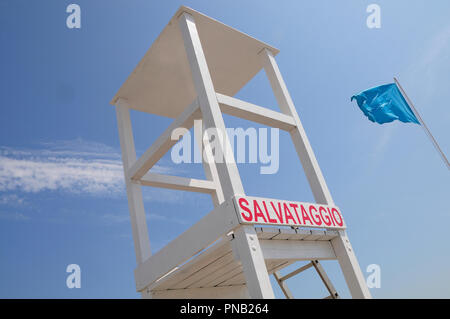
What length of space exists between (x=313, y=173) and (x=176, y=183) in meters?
4.30

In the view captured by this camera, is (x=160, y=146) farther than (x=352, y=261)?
Yes

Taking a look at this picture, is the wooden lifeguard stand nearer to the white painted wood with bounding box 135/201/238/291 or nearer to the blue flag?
the white painted wood with bounding box 135/201/238/291

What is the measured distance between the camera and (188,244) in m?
8.52

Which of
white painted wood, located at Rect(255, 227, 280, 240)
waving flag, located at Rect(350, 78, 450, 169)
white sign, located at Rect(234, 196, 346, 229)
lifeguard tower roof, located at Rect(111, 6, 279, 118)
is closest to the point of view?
white sign, located at Rect(234, 196, 346, 229)

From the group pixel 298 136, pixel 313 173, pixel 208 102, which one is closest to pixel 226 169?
pixel 208 102

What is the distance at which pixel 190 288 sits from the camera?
33.8 feet

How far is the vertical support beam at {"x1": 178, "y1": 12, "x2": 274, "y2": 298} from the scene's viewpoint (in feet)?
22.5

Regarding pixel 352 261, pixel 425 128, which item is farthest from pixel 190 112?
pixel 425 128

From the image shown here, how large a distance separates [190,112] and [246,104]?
1.57 m

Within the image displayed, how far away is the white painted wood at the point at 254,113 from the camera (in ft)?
30.9

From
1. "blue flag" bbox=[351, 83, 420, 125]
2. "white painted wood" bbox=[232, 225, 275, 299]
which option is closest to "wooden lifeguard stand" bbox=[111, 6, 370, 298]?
"white painted wood" bbox=[232, 225, 275, 299]

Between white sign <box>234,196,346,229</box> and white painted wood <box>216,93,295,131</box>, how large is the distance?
108 inches

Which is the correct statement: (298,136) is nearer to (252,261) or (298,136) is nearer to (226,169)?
(226,169)
